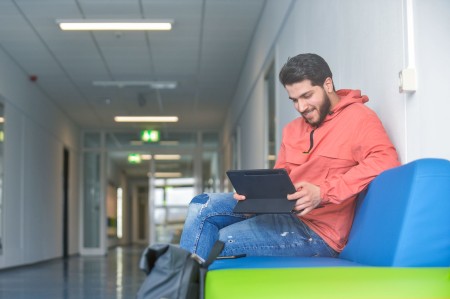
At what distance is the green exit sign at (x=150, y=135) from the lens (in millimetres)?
15570

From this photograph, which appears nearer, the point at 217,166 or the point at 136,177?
the point at 217,166

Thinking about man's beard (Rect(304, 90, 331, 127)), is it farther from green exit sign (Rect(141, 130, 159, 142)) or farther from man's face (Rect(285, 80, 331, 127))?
green exit sign (Rect(141, 130, 159, 142))

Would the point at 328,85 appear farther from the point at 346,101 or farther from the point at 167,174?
the point at 167,174

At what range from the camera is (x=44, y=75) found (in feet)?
36.2

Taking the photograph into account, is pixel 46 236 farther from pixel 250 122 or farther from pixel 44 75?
pixel 250 122

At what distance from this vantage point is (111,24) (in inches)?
310

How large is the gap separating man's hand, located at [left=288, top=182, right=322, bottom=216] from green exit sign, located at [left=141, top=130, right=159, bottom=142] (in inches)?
527

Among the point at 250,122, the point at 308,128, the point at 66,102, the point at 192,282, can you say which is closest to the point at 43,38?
the point at 250,122

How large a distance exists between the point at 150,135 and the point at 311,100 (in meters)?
13.1

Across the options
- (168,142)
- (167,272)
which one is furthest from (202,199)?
(168,142)

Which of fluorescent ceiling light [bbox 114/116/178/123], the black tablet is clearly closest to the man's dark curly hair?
the black tablet

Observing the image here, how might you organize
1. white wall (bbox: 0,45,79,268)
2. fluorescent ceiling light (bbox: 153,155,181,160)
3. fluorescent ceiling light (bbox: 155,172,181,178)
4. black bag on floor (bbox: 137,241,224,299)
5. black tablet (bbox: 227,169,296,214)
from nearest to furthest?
black bag on floor (bbox: 137,241,224,299) → black tablet (bbox: 227,169,296,214) → white wall (bbox: 0,45,79,268) → fluorescent ceiling light (bbox: 153,155,181,160) → fluorescent ceiling light (bbox: 155,172,181,178)

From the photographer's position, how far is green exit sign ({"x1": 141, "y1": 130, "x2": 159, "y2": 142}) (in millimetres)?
15570

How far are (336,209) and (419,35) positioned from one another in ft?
2.57
